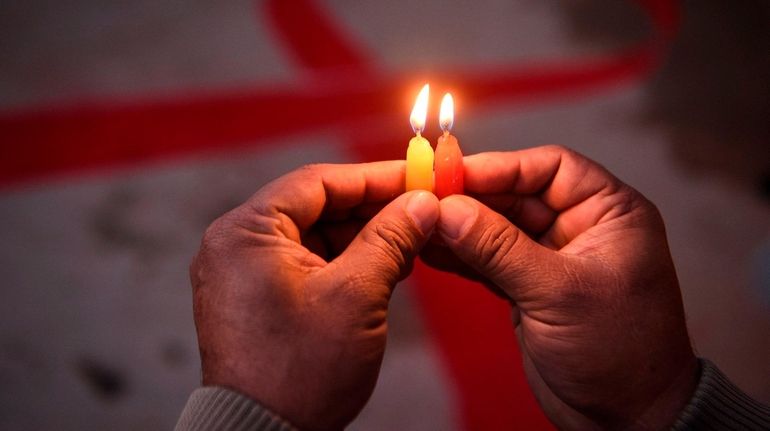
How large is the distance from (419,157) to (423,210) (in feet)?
0.49

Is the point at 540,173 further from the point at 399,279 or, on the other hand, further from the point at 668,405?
the point at 668,405

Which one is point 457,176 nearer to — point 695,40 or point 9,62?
point 695,40

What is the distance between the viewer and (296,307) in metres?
1.03

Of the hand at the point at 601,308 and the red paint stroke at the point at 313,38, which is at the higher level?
the red paint stroke at the point at 313,38

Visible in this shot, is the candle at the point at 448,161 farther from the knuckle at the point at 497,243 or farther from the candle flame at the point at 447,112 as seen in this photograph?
the knuckle at the point at 497,243

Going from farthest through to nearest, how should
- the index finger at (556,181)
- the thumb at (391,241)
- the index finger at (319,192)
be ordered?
the index finger at (556,181)
the index finger at (319,192)
the thumb at (391,241)

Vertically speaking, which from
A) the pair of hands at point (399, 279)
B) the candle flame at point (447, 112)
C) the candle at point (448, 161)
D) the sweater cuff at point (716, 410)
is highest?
the candle flame at point (447, 112)

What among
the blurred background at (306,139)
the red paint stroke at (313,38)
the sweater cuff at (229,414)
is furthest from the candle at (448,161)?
the red paint stroke at (313,38)

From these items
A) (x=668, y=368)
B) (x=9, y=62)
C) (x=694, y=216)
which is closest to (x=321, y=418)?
(x=668, y=368)

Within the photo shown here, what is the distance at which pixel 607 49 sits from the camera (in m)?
2.30

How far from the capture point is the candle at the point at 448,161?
1264mm

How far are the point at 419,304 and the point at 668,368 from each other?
3.33ft

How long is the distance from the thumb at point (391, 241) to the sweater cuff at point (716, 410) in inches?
27.2

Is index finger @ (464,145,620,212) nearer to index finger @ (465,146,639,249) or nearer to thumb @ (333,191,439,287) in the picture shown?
index finger @ (465,146,639,249)
